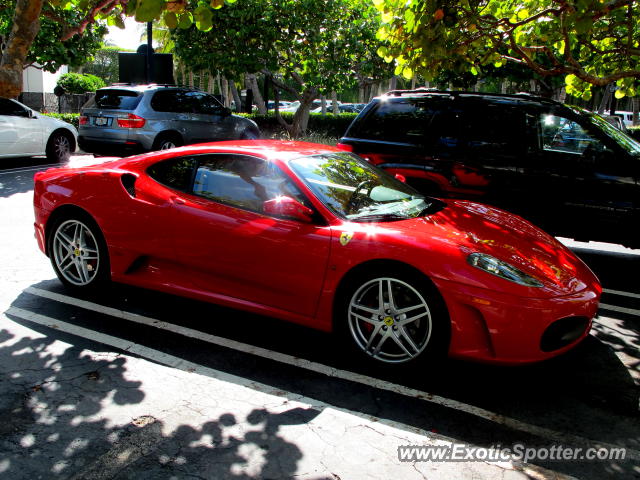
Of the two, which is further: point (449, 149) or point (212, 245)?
point (449, 149)

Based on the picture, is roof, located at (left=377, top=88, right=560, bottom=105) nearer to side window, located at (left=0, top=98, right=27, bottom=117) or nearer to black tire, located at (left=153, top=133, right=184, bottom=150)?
black tire, located at (left=153, top=133, right=184, bottom=150)

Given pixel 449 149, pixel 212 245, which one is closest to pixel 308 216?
pixel 212 245

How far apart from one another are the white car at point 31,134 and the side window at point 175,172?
8936 mm

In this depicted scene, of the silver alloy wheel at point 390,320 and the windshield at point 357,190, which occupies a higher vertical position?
the windshield at point 357,190

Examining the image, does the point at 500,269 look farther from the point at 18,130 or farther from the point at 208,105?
the point at 18,130

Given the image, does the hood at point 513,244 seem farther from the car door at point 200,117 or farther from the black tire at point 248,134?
the black tire at point 248,134

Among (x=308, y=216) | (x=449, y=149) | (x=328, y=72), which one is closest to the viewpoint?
(x=308, y=216)

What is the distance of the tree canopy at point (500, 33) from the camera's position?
6582mm

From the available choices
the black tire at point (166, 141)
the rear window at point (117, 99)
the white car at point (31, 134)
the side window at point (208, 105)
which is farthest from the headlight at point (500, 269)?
the white car at point (31, 134)

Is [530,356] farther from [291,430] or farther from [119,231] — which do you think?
[119,231]

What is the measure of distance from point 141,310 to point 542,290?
122 inches

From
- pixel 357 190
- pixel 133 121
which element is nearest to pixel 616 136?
pixel 357 190

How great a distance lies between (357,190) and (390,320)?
1.20 m

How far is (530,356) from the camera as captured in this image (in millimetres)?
3596
